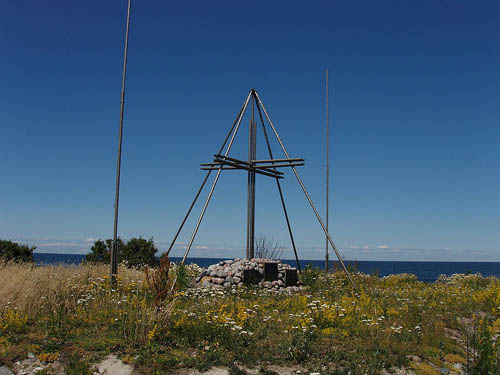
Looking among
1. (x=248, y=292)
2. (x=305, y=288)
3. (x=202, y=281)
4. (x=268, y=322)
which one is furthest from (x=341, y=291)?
(x=268, y=322)

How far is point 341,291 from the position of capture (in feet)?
43.0

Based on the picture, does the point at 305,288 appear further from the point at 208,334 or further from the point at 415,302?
the point at 208,334

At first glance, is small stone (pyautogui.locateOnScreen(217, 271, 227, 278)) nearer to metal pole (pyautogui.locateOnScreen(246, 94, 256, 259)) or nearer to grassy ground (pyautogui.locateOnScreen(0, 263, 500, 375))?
metal pole (pyautogui.locateOnScreen(246, 94, 256, 259))

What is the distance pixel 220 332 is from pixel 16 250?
14.8 meters

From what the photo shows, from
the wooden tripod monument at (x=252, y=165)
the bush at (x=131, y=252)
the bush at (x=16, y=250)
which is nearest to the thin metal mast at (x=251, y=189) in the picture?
the wooden tripod monument at (x=252, y=165)

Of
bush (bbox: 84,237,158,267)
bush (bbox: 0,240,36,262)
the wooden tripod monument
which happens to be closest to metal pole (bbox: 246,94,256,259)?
the wooden tripod monument

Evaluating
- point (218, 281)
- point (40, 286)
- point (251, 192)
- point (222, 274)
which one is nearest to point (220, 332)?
point (40, 286)

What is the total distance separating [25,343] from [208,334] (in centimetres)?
291

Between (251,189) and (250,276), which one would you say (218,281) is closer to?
(250,276)

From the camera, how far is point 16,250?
1864cm

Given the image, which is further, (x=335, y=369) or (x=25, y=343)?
(x=25, y=343)

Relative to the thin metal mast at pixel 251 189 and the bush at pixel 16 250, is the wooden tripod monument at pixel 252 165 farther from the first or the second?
the bush at pixel 16 250

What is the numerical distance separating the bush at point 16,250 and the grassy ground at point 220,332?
8.97 m

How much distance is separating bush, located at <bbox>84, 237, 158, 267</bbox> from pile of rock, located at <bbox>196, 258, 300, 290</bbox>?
6312 mm
